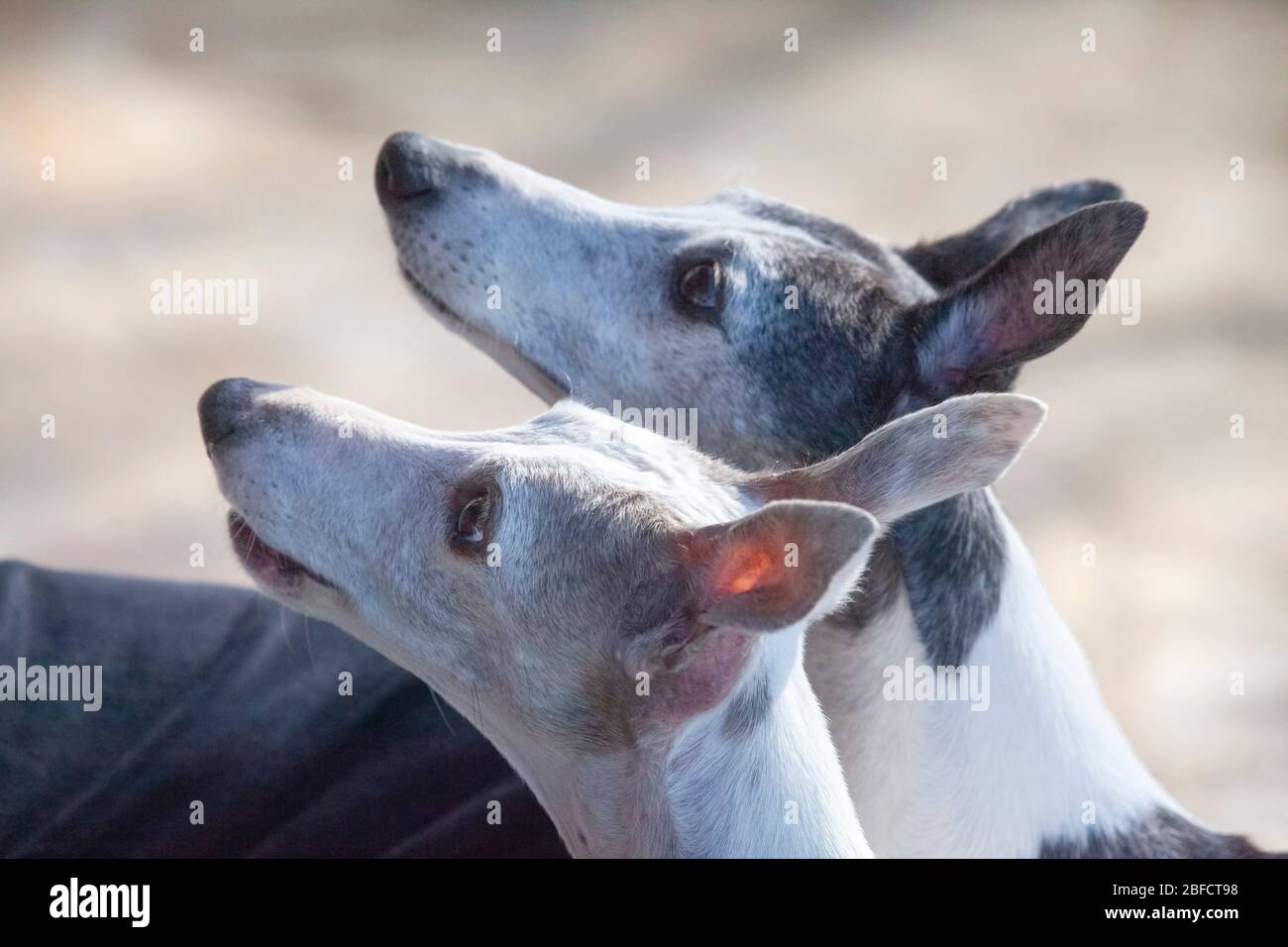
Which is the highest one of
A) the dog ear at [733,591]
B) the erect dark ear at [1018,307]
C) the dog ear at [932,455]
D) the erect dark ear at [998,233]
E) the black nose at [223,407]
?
the erect dark ear at [998,233]

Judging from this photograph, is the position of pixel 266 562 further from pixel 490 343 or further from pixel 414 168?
pixel 414 168

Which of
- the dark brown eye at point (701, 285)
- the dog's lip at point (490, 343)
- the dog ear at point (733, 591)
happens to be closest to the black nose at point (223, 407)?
the dog's lip at point (490, 343)

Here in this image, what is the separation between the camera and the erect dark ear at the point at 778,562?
3.76ft

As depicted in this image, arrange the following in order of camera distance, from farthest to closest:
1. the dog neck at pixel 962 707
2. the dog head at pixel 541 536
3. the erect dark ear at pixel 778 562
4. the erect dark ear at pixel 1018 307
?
the dog neck at pixel 962 707
the erect dark ear at pixel 1018 307
the dog head at pixel 541 536
the erect dark ear at pixel 778 562

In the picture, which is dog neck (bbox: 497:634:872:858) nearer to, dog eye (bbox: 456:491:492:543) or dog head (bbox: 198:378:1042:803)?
dog head (bbox: 198:378:1042:803)

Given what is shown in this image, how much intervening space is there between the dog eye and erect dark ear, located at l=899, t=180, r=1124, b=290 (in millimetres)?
929

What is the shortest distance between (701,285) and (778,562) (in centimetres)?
74

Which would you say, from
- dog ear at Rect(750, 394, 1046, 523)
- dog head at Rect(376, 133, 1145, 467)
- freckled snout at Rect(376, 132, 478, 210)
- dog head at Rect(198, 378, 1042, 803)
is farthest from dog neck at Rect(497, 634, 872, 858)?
freckled snout at Rect(376, 132, 478, 210)

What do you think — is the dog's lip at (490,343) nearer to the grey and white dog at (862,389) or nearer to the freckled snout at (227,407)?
the grey and white dog at (862,389)

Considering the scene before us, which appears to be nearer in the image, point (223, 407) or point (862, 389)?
point (223, 407)

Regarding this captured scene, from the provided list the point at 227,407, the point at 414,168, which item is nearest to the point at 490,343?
the point at 414,168

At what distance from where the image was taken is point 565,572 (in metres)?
1.46

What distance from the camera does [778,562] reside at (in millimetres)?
1232

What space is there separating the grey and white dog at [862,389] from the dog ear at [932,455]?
306 mm
